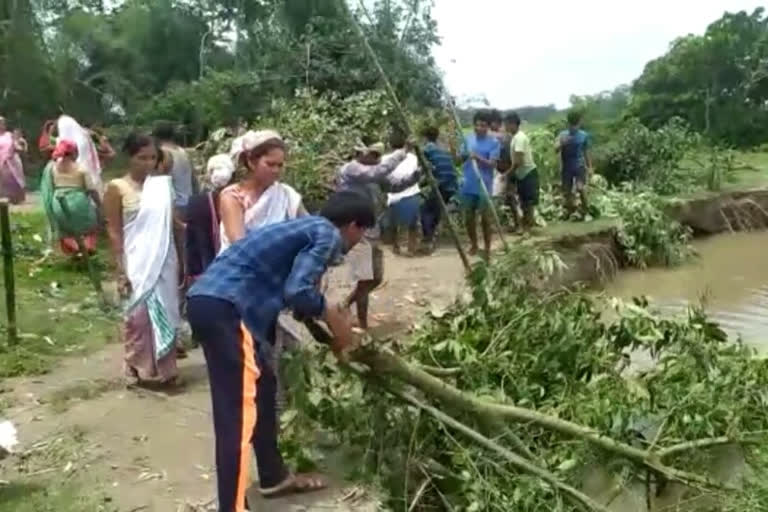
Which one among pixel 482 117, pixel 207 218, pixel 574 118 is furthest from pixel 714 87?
pixel 207 218

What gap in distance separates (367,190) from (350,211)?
4236 millimetres

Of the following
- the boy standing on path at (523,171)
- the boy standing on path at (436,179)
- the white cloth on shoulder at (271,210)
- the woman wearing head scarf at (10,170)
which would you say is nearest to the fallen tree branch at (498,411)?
the white cloth on shoulder at (271,210)

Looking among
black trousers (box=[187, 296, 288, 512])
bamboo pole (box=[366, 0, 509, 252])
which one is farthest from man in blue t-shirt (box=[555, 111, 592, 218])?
black trousers (box=[187, 296, 288, 512])

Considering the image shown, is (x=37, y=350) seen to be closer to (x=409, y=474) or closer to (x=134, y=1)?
(x=409, y=474)

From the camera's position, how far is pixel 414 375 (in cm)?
442

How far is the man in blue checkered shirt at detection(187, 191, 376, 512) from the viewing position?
391cm

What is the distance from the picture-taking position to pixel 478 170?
10445 millimetres

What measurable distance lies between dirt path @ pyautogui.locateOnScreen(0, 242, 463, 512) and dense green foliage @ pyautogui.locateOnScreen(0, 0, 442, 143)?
7.88 meters

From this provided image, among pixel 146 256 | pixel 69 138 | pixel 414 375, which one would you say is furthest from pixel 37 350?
pixel 414 375

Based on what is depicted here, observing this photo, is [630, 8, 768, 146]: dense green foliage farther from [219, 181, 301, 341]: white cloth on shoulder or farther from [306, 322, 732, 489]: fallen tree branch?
[306, 322, 732, 489]: fallen tree branch

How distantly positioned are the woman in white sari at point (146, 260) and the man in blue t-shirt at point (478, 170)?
14.8 ft

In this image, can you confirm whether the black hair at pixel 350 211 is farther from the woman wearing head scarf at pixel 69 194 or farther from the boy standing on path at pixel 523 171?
the boy standing on path at pixel 523 171

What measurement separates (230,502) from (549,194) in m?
10.5

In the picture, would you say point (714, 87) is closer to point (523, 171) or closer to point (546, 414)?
point (523, 171)
